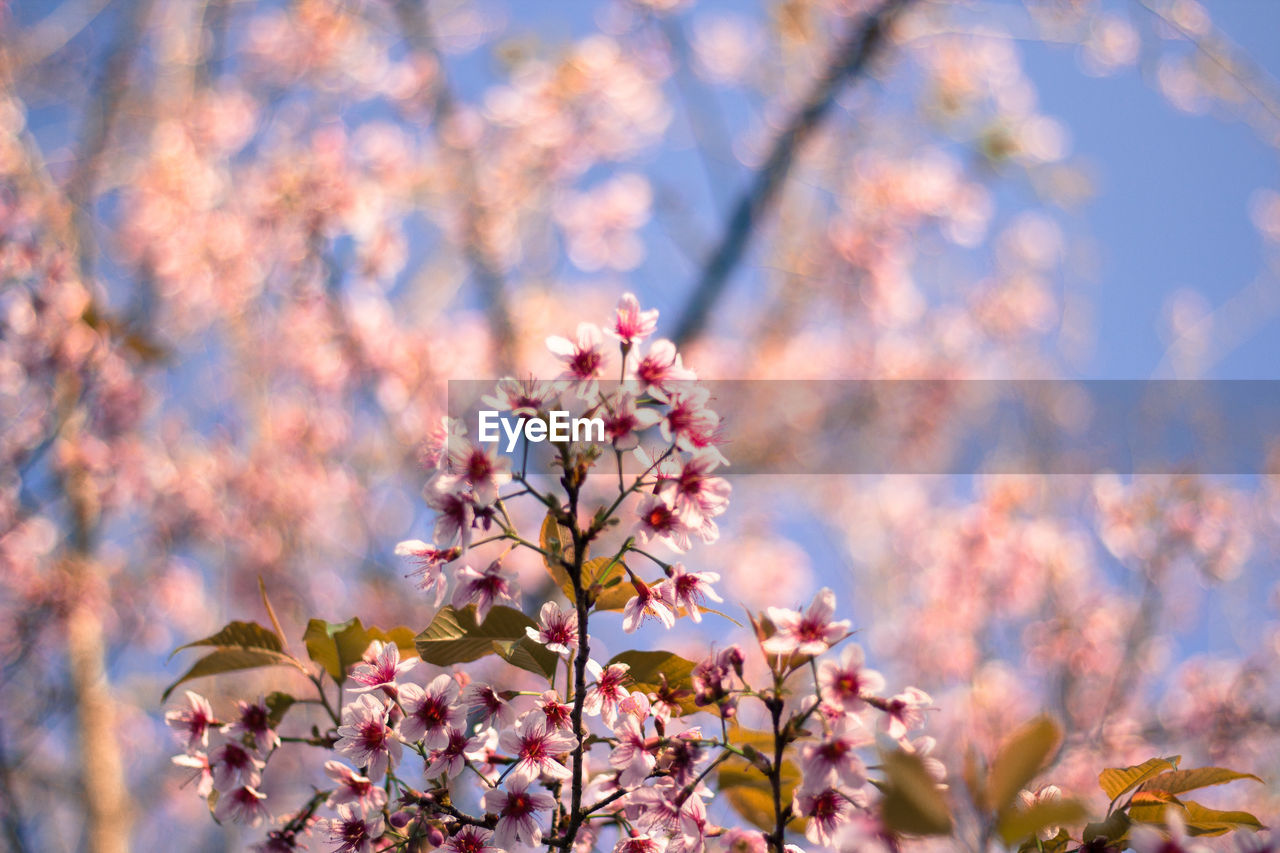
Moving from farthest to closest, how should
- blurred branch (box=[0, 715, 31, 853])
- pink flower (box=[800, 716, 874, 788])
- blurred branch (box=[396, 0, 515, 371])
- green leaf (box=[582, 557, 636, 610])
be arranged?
blurred branch (box=[396, 0, 515, 371]) → blurred branch (box=[0, 715, 31, 853]) → green leaf (box=[582, 557, 636, 610]) → pink flower (box=[800, 716, 874, 788])

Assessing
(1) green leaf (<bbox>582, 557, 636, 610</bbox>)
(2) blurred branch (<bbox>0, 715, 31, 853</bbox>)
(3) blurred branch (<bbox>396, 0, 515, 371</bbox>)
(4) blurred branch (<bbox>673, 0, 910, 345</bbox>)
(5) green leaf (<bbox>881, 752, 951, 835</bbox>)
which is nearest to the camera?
(5) green leaf (<bbox>881, 752, 951, 835</bbox>)

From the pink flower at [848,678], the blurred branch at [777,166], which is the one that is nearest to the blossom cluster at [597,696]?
the pink flower at [848,678]

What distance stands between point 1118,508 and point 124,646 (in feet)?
16.8

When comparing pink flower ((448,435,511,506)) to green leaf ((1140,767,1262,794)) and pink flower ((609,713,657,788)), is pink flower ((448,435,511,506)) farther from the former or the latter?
green leaf ((1140,767,1262,794))

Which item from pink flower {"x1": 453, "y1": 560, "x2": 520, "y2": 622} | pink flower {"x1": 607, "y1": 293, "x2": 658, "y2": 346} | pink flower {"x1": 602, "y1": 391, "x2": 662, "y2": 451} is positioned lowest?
pink flower {"x1": 453, "y1": 560, "x2": 520, "y2": 622}

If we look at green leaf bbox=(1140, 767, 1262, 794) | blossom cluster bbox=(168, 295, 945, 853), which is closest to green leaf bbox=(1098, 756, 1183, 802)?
green leaf bbox=(1140, 767, 1262, 794)

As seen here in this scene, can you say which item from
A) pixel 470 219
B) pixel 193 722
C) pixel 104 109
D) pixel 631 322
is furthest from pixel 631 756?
pixel 104 109

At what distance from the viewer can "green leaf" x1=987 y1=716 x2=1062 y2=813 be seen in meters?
0.69

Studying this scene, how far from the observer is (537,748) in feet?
3.11

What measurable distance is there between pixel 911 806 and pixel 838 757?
21cm

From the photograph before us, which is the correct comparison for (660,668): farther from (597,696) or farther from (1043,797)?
(1043,797)

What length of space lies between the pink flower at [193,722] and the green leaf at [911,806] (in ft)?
3.03

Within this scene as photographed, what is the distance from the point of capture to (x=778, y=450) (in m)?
5.50

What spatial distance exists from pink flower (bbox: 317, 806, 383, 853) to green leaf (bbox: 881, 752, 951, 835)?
61cm
